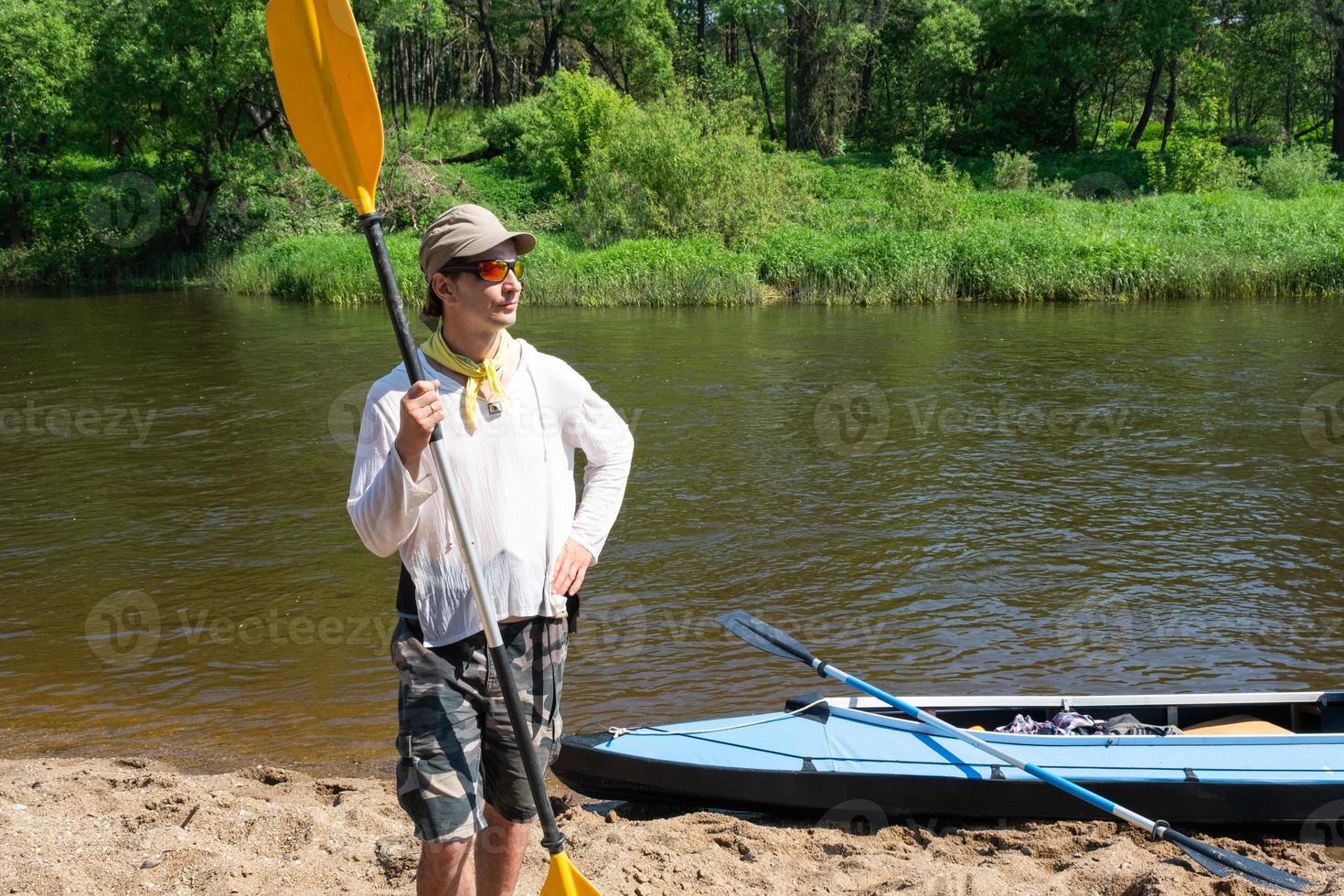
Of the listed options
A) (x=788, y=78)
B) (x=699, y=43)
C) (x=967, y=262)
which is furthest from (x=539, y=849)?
(x=699, y=43)

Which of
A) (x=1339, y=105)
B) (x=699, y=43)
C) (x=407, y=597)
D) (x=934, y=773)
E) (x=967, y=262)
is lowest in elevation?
(x=934, y=773)

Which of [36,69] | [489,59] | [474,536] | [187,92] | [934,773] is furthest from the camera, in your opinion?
[489,59]

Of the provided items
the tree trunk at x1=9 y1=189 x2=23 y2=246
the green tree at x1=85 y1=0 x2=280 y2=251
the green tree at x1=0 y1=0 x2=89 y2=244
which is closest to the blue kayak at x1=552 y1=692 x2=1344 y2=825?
the green tree at x1=85 y1=0 x2=280 y2=251

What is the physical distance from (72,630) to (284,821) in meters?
3.56

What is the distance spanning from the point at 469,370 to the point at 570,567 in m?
0.51

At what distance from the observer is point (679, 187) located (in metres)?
28.4

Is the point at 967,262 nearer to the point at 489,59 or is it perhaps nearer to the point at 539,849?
the point at 539,849

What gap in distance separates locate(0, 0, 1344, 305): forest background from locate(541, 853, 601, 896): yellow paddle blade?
21205 millimetres

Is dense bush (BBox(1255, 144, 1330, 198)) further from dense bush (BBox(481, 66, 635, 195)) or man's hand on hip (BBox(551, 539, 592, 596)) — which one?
man's hand on hip (BBox(551, 539, 592, 596))

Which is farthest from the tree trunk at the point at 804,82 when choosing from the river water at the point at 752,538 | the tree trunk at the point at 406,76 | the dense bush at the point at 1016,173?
the river water at the point at 752,538

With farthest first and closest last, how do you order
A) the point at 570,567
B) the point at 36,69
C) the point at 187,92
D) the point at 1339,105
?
the point at 1339,105 < the point at 187,92 < the point at 36,69 < the point at 570,567

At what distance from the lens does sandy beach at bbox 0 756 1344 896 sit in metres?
3.73

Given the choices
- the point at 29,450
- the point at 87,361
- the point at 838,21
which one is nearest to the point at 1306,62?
the point at 838,21

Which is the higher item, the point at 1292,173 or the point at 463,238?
the point at 1292,173
